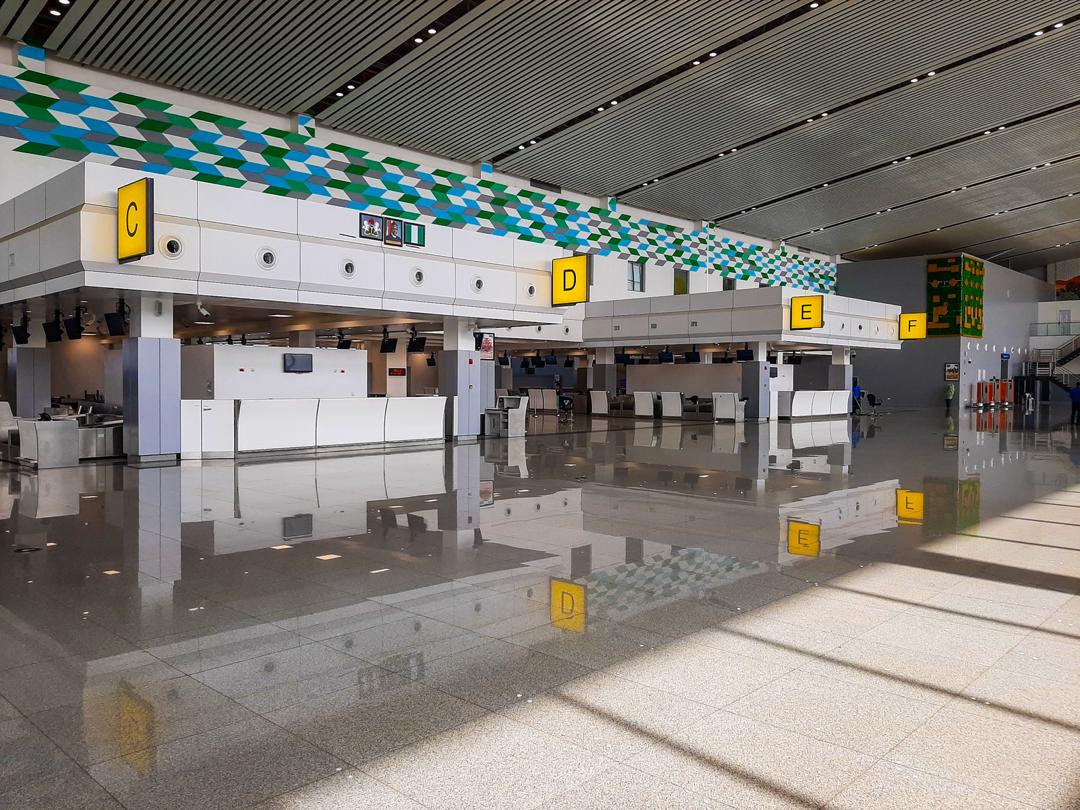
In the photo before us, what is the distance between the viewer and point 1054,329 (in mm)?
49219

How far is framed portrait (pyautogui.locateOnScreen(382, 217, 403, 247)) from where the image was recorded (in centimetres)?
1516

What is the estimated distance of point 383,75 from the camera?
18.8 meters

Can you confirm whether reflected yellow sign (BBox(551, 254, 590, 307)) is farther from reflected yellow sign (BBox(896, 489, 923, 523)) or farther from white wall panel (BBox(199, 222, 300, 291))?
reflected yellow sign (BBox(896, 489, 923, 523))

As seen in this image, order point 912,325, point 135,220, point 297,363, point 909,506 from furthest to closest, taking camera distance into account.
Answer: point 912,325
point 297,363
point 135,220
point 909,506

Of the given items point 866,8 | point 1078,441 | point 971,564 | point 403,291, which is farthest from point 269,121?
point 1078,441

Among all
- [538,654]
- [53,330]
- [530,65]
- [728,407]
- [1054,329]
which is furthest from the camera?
[1054,329]

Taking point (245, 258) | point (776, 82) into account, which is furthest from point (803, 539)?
point (776, 82)

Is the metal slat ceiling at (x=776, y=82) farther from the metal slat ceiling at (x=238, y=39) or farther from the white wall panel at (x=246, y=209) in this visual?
the white wall panel at (x=246, y=209)

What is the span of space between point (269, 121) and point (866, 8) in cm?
1405

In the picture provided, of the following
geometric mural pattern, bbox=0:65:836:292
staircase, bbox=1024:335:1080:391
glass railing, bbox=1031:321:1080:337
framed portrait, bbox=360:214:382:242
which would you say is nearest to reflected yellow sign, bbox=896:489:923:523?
framed portrait, bbox=360:214:382:242

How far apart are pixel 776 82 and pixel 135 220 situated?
16.4m

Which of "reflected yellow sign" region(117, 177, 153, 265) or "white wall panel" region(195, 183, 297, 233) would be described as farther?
"white wall panel" region(195, 183, 297, 233)

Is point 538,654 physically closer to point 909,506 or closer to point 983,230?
point 909,506

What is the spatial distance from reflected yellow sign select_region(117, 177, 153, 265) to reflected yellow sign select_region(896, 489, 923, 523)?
32.7 ft
